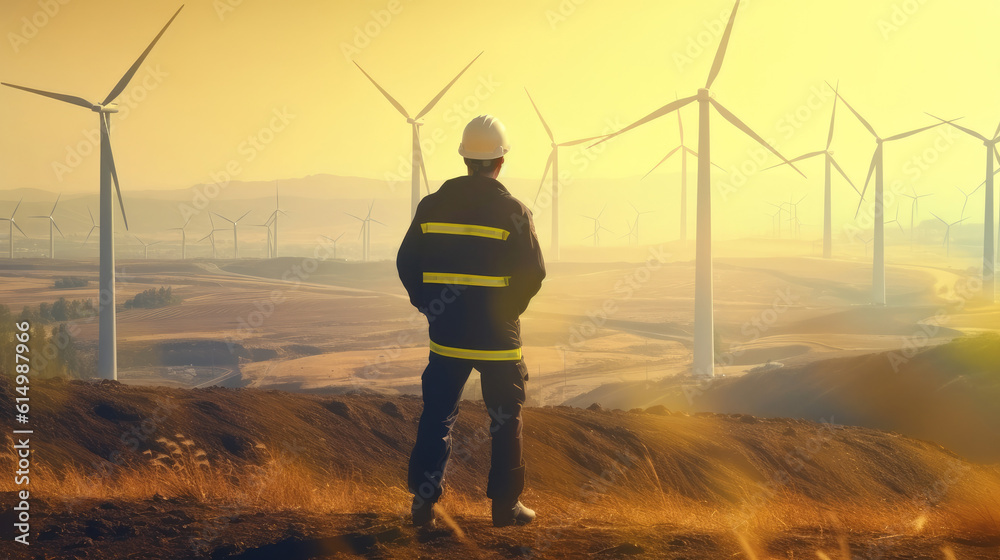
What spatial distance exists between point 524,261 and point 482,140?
1110mm

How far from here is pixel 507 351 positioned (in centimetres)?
689

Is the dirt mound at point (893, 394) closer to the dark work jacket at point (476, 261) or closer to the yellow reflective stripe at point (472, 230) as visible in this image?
the dark work jacket at point (476, 261)

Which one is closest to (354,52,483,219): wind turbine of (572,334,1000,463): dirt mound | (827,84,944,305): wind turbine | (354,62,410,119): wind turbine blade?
(354,62,410,119): wind turbine blade

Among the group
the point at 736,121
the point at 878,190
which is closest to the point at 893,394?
the point at 736,121

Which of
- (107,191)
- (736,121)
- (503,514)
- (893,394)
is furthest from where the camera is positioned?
(736,121)

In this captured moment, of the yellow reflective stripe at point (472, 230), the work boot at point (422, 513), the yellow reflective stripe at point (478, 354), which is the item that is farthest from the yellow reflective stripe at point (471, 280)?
the work boot at point (422, 513)

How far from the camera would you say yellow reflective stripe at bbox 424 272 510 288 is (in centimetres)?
680

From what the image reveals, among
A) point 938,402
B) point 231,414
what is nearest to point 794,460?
point 231,414

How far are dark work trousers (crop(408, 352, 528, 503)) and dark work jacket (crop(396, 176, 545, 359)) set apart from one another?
182 millimetres

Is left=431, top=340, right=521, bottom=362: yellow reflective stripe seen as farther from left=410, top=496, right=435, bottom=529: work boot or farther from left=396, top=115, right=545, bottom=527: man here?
left=410, top=496, right=435, bottom=529: work boot

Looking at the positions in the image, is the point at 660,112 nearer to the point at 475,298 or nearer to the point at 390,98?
the point at 390,98

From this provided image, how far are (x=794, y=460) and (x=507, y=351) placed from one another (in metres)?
12.3

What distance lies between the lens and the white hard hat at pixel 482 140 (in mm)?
7152

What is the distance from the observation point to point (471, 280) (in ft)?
22.3
